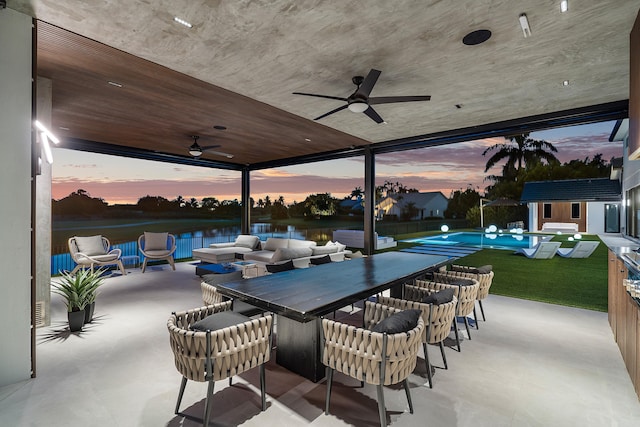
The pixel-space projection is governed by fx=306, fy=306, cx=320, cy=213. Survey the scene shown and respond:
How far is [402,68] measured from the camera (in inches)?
130

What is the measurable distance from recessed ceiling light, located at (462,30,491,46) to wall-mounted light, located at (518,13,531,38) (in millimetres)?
247

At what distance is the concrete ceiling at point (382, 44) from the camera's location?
230 cm

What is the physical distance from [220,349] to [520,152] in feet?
60.5

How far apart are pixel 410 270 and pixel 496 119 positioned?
11.1ft

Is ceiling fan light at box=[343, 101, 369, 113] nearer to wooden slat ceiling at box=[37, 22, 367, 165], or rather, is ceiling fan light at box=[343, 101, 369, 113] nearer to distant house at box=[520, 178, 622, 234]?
wooden slat ceiling at box=[37, 22, 367, 165]

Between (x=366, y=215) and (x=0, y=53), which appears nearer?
(x=0, y=53)

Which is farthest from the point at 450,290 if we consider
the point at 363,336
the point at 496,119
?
the point at 496,119

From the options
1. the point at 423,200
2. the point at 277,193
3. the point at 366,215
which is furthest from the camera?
the point at 277,193

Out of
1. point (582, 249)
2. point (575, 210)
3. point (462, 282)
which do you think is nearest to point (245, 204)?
point (462, 282)

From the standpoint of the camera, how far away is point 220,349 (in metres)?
1.80

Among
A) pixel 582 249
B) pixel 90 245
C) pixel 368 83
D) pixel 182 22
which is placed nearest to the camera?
pixel 182 22

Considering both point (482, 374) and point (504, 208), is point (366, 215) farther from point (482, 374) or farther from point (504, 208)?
point (504, 208)

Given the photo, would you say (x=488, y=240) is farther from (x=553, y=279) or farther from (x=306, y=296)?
(x=306, y=296)

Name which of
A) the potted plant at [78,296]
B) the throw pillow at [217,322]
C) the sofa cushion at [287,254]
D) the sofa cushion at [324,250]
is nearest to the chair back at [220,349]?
the throw pillow at [217,322]
